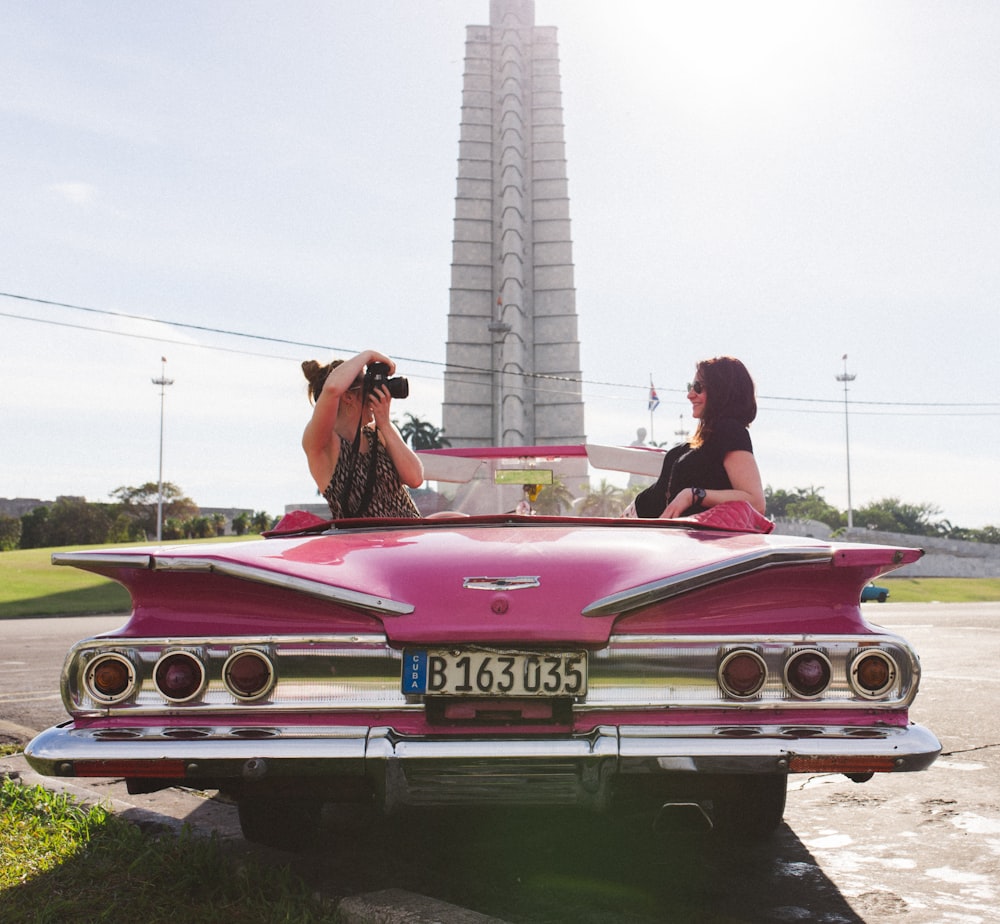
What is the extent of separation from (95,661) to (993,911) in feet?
8.52

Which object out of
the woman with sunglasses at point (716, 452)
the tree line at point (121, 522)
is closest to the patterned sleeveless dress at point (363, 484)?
the woman with sunglasses at point (716, 452)

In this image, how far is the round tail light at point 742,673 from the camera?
2.49 m

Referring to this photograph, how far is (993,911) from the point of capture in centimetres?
290

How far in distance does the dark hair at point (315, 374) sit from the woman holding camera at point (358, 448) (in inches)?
2.3

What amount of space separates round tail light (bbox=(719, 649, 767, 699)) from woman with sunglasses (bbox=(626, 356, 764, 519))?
1.51m

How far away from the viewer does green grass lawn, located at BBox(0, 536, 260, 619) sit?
24898mm

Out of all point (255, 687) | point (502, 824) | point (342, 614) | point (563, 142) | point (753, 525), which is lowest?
point (502, 824)

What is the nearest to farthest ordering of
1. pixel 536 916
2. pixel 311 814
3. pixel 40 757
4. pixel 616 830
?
pixel 40 757, pixel 536 916, pixel 311 814, pixel 616 830

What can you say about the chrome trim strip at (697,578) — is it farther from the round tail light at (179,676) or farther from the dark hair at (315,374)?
the dark hair at (315,374)

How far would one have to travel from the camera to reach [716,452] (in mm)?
4191

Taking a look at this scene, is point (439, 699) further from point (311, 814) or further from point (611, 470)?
point (611, 470)

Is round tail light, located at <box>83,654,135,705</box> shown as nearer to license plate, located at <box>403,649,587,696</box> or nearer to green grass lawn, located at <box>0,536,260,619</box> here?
license plate, located at <box>403,649,587,696</box>

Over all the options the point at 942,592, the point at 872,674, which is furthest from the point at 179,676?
the point at 942,592

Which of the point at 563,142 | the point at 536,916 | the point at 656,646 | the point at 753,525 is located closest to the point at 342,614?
the point at 656,646
